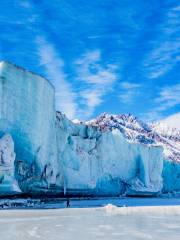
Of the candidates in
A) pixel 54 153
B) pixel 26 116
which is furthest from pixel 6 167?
pixel 54 153

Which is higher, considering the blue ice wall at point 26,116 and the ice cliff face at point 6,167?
the blue ice wall at point 26,116

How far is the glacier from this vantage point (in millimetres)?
20703

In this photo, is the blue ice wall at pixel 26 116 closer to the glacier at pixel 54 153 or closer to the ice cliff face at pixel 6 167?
the glacier at pixel 54 153

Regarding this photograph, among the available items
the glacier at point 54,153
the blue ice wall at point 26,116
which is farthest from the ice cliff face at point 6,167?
the blue ice wall at point 26,116

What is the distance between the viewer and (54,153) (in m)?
24.8

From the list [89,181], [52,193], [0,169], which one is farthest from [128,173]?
[0,169]

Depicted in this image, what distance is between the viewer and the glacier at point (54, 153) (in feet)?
67.9

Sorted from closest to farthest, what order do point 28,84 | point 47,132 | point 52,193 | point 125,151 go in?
point 28,84 < point 47,132 < point 52,193 < point 125,151

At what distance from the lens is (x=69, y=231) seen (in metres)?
10.1

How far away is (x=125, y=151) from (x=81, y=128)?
5.75 meters

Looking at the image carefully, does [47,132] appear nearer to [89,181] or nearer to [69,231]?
[89,181]

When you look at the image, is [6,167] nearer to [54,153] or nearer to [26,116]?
[26,116]

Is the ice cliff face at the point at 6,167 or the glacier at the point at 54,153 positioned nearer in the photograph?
the ice cliff face at the point at 6,167

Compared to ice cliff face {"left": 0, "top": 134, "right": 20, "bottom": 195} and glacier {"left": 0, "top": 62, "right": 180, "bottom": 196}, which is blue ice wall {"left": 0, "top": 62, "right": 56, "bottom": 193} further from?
ice cliff face {"left": 0, "top": 134, "right": 20, "bottom": 195}
